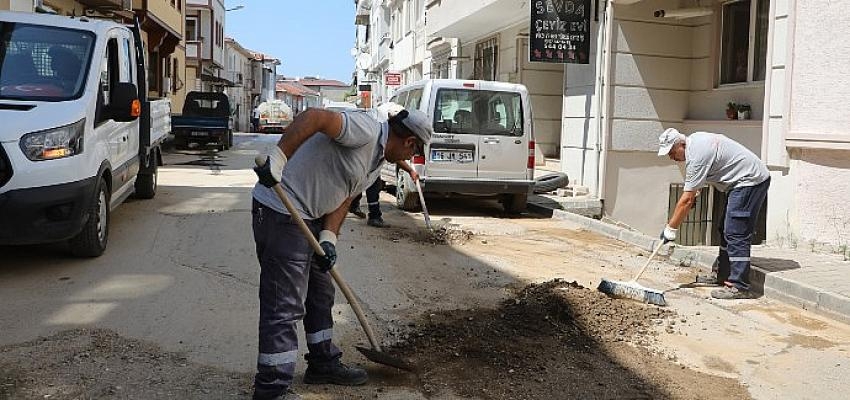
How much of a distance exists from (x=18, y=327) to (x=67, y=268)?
1693 mm

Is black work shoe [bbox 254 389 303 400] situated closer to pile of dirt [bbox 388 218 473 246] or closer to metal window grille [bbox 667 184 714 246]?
pile of dirt [bbox 388 218 473 246]

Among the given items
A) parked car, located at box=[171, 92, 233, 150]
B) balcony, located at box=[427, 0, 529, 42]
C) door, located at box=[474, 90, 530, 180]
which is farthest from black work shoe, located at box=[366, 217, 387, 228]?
parked car, located at box=[171, 92, 233, 150]

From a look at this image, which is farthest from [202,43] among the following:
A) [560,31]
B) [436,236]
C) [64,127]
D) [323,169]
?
[323,169]

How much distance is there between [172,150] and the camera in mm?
23016

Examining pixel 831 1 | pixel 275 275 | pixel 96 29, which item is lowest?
pixel 275 275

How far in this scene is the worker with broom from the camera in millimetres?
3590

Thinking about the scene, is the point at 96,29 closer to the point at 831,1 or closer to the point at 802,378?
the point at 802,378

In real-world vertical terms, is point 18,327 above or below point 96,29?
below

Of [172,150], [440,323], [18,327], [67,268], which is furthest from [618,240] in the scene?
[172,150]

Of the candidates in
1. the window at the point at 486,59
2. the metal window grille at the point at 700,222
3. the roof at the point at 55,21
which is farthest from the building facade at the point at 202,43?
the roof at the point at 55,21

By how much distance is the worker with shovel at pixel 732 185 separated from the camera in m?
6.62

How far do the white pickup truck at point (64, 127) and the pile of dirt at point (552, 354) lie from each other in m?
3.05

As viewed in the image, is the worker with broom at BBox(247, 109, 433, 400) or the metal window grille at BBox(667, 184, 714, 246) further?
the metal window grille at BBox(667, 184, 714, 246)

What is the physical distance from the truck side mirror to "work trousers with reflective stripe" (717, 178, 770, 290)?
17.5 ft
